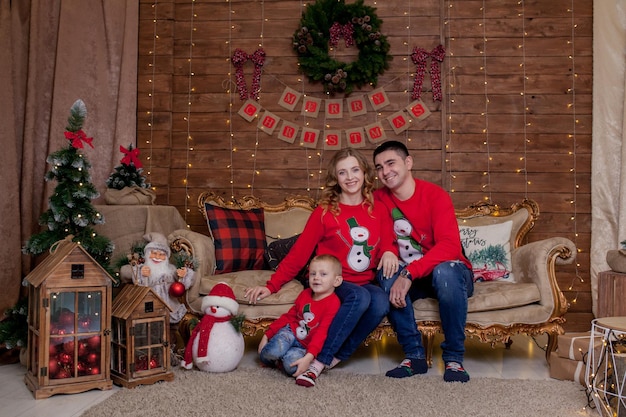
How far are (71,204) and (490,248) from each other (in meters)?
2.16

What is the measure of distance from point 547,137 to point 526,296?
144 cm

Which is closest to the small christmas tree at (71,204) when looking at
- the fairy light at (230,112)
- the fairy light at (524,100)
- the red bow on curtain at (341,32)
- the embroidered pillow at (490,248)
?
the fairy light at (230,112)

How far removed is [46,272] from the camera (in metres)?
2.07

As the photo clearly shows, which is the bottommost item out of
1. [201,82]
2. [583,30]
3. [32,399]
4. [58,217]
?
[32,399]

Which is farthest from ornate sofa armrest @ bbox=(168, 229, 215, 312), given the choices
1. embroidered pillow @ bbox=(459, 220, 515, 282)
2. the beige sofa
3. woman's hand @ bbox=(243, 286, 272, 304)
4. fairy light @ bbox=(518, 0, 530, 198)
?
fairy light @ bbox=(518, 0, 530, 198)

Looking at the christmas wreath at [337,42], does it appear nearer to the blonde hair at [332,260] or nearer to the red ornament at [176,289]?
the blonde hair at [332,260]

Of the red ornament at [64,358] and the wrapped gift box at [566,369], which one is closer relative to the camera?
the red ornament at [64,358]

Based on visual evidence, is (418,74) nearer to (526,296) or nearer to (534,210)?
(534,210)

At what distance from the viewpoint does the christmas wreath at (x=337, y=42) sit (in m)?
3.49

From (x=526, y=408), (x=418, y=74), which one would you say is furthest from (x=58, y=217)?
(x=418, y=74)

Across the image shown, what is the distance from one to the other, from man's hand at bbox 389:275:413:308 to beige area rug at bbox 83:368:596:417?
0.32 metres

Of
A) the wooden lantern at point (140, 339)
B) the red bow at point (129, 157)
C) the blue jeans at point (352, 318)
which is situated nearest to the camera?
the wooden lantern at point (140, 339)

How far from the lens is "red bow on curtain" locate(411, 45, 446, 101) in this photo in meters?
3.54

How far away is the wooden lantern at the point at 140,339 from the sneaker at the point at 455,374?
3.74 ft
